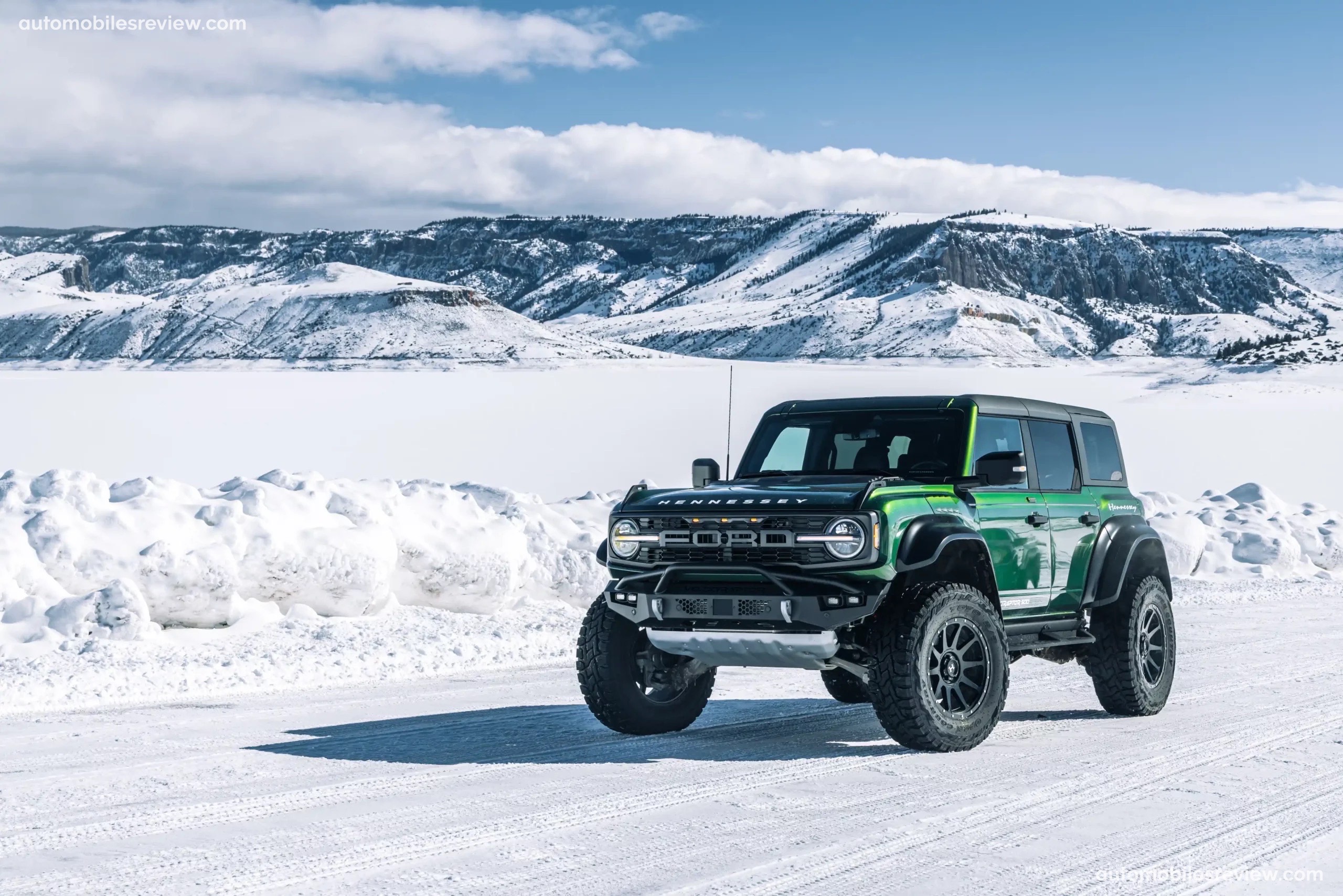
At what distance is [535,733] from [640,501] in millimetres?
1513

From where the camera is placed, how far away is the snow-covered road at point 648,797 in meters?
5.61

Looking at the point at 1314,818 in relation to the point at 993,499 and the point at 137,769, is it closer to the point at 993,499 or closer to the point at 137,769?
the point at 993,499

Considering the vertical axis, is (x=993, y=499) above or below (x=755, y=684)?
above

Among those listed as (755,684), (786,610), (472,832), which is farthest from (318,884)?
(755,684)

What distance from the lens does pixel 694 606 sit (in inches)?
313

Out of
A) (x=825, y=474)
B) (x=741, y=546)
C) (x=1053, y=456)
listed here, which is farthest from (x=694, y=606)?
(x=1053, y=456)

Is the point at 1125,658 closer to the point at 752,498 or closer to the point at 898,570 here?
the point at 898,570

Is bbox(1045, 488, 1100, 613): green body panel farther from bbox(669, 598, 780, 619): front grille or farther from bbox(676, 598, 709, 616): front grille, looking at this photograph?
bbox(676, 598, 709, 616): front grille

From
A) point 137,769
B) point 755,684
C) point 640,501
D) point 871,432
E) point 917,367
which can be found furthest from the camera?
point 917,367

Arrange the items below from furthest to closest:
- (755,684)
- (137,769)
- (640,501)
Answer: (755,684)
(640,501)
(137,769)

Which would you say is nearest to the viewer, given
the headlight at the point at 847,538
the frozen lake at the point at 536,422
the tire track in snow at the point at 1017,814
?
the tire track in snow at the point at 1017,814

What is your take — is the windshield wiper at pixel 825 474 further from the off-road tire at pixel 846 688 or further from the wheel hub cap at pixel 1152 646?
the wheel hub cap at pixel 1152 646

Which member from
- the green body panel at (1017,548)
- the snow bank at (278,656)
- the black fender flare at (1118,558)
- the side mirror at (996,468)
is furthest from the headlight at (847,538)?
the snow bank at (278,656)

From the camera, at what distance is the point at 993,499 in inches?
340
